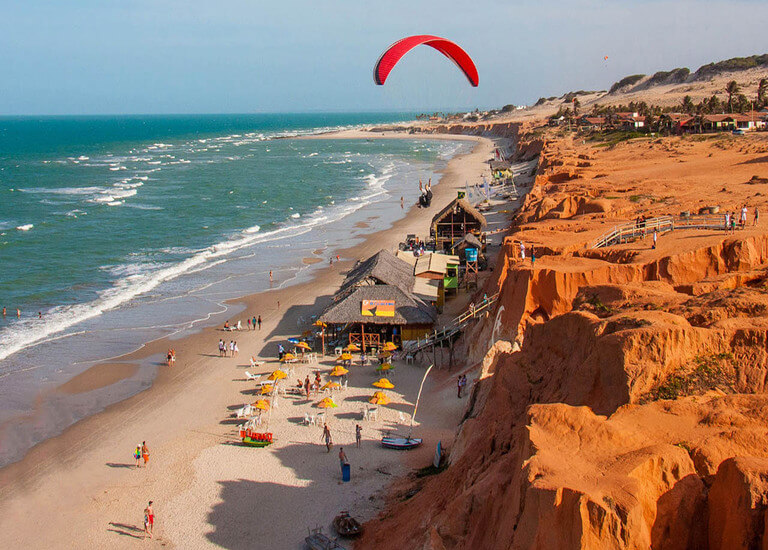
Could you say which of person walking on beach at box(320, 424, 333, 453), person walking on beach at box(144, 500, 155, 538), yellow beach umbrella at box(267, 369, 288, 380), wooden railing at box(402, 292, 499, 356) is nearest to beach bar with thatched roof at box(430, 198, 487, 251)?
wooden railing at box(402, 292, 499, 356)

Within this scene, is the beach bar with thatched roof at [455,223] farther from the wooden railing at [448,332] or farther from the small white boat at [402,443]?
the small white boat at [402,443]

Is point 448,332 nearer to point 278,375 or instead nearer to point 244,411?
point 278,375

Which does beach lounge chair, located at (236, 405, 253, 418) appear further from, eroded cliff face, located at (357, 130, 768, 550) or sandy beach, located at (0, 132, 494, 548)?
eroded cliff face, located at (357, 130, 768, 550)

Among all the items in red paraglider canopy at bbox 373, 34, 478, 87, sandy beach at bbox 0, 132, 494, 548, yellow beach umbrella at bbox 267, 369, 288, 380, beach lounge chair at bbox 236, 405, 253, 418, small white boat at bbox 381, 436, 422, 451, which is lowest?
sandy beach at bbox 0, 132, 494, 548

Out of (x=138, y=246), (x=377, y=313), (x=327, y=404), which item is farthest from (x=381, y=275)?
(x=138, y=246)

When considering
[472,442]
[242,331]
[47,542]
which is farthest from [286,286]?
[472,442]

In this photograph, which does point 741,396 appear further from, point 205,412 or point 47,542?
point 205,412
